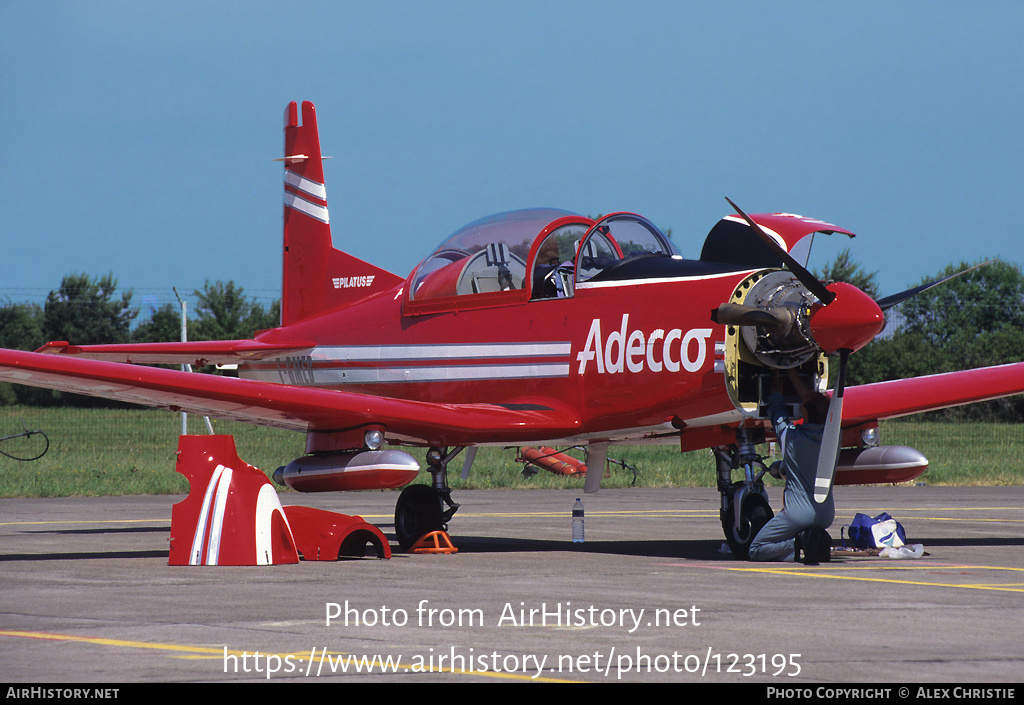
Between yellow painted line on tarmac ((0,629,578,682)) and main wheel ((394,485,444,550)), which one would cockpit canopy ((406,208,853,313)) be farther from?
yellow painted line on tarmac ((0,629,578,682))

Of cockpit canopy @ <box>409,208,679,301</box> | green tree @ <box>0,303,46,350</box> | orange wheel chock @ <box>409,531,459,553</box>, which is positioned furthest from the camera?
green tree @ <box>0,303,46,350</box>

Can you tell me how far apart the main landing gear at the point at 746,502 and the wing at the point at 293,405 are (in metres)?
1.59

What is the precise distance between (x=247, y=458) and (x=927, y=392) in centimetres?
2157

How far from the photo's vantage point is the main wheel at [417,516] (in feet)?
40.4

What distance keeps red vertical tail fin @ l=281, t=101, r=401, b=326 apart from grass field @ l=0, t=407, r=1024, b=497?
9.03 metres

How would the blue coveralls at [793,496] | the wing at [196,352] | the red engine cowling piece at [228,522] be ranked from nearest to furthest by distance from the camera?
the blue coveralls at [793,496], the red engine cowling piece at [228,522], the wing at [196,352]

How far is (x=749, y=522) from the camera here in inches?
424

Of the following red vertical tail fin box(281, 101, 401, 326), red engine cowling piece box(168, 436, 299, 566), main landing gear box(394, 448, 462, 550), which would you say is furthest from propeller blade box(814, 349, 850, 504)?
red vertical tail fin box(281, 101, 401, 326)

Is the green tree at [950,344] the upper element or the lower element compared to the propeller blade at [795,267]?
upper

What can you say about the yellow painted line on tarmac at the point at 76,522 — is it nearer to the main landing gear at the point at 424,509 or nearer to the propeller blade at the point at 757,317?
the main landing gear at the point at 424,509

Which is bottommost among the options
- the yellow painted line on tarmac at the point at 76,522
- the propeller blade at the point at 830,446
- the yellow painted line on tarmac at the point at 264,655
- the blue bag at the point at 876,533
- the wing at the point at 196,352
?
the yellow painted line on tarmac at the point at 76,522

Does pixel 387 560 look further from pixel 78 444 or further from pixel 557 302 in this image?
pixel 78 444

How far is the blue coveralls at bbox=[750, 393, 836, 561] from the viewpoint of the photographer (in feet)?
33.7

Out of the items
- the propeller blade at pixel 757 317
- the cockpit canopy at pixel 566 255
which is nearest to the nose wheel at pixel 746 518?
the propeller blade at pixel 757 317
